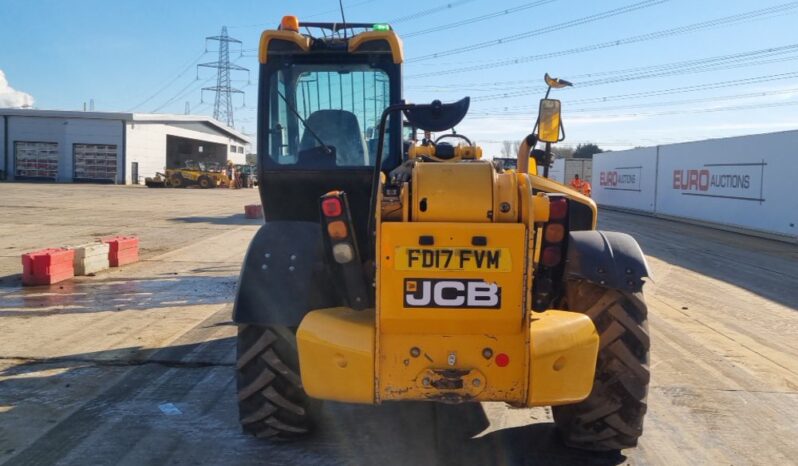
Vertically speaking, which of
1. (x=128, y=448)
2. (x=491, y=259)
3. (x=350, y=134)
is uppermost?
(x=350, y=134)

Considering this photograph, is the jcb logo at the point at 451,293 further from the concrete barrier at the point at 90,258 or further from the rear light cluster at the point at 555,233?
the concrete barrier at the point at 90,258

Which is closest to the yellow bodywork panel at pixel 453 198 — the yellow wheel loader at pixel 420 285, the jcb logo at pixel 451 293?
the yellow wheel loader at pixel 420 285

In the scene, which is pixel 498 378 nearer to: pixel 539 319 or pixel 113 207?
pixel 539 319

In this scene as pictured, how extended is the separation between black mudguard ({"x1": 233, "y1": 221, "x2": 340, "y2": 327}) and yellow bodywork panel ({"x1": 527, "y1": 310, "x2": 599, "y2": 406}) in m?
1.25

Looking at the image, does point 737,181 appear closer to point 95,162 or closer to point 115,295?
point 115,295

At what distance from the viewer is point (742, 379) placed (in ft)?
21.2

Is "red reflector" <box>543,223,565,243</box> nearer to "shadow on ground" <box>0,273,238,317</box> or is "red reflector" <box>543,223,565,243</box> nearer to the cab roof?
Result: the cab roof

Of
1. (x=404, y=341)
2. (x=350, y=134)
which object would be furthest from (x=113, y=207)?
(x=404, y=341)

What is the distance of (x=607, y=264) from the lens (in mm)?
4234

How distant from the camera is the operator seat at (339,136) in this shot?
5.46m

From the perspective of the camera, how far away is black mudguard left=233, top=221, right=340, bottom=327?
4.23m

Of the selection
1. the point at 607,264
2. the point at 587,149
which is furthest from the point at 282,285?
the point at 587,149

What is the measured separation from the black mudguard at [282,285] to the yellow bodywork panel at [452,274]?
680 mm

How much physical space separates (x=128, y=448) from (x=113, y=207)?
2626 cm
